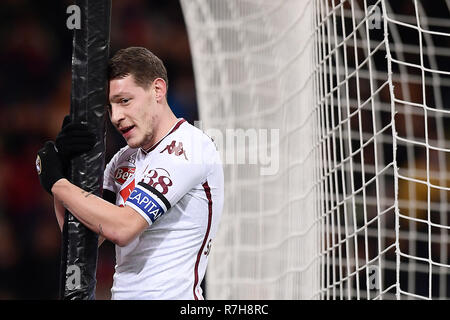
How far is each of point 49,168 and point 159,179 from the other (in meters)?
0.35

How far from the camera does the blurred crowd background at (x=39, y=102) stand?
21.0 ft

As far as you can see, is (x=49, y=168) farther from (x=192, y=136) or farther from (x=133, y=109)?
(x=192, y=136)

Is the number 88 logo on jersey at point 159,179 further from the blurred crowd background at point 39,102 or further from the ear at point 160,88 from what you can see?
the blurred crowd background at point 39,102

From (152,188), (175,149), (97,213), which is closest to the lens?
(97,213)

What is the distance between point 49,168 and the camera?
2.22m

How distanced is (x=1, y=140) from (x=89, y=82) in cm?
498

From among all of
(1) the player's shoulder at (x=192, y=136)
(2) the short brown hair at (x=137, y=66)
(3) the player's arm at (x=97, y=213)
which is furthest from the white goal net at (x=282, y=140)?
(3) the player's arm at (x=97, y=213)

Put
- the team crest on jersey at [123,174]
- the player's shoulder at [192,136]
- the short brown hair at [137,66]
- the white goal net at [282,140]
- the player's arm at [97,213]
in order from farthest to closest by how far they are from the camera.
→ 1. the white goal net at [282,140]
2. the team crest on jersey at [123,174]
3. the player's shoulder at [192,136]
4. the short brown hair at [137,66]
5. the player's arm at [97,213]

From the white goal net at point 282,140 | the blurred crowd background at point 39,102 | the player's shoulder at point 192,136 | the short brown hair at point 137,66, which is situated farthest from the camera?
the blurred crowd background at point 39,102

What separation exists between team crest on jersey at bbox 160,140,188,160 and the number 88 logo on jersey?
0.08 meters

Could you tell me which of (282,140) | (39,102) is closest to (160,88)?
(282,140)

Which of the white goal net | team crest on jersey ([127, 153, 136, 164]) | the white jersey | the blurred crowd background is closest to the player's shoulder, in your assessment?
the white jersey

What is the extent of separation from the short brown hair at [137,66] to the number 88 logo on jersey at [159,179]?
0.28 meters
